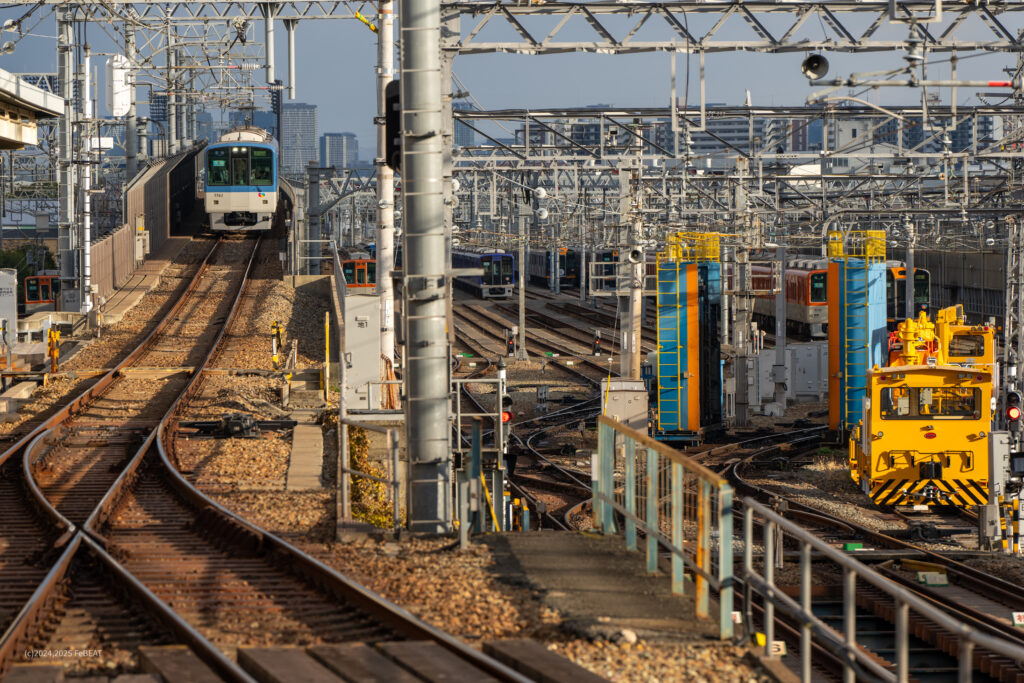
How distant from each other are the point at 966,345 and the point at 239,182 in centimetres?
2488

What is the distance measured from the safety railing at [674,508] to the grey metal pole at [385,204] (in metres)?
7.85

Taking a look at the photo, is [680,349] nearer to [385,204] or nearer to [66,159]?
[385,204]

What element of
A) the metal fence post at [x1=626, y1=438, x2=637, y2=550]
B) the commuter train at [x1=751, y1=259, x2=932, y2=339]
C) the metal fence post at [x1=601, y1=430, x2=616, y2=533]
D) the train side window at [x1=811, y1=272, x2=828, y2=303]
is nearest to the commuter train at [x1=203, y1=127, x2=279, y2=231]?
the commuter train at [x1=751, y1=259, x2=932, y2=339]

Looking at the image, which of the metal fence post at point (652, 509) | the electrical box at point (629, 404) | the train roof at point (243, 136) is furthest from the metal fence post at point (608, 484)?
the train roof at point (243, 136)

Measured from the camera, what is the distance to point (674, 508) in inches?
329

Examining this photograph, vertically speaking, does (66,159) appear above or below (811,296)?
above

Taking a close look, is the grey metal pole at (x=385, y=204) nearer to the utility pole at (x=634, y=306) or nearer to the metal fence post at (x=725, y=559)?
the utility pole at (x=634, y=306)

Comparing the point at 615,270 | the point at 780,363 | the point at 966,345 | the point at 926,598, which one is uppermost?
the point at 615,270

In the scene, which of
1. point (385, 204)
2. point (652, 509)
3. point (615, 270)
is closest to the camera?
point (652, 509)

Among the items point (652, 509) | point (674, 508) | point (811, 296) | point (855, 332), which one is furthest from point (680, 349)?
point (811, 296)

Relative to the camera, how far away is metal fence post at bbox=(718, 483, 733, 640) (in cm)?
725

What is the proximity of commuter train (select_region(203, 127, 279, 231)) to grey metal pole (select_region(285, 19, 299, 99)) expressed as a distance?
2.10 meters

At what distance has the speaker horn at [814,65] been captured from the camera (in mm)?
15772

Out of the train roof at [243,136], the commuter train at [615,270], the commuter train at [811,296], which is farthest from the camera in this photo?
the commuter train at [811,296]
